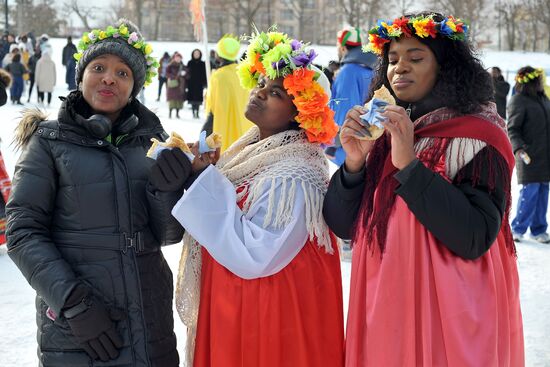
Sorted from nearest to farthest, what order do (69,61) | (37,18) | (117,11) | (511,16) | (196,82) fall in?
(196,82) < (69,61) < (37,18) < (511,16) < (117,11)

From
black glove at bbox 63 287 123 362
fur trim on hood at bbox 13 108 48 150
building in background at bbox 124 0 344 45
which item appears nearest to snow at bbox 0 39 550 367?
fur trim on hood at bbox 13 108 48 150

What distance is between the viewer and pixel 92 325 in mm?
2262

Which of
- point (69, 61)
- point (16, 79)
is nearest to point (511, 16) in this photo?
point (69, 61)

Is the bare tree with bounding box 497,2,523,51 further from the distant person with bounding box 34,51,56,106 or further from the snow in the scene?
the snow

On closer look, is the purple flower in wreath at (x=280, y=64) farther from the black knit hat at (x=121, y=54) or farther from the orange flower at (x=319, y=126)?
the black knit hat at (x=121, y=54)

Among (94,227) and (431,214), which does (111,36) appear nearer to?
(94,227)

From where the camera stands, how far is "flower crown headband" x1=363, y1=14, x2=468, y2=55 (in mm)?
2283

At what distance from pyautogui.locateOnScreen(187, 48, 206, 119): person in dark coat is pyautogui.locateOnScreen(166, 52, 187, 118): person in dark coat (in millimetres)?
276

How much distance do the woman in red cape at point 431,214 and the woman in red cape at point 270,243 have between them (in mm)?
185

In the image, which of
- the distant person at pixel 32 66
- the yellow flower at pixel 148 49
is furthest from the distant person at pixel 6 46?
the yellow flower at pixel 148 49

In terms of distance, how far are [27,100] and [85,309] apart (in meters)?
20.1

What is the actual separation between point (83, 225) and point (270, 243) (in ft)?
2.29

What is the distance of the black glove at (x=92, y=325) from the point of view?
2242 millimetres

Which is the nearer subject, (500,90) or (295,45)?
(295,45)
